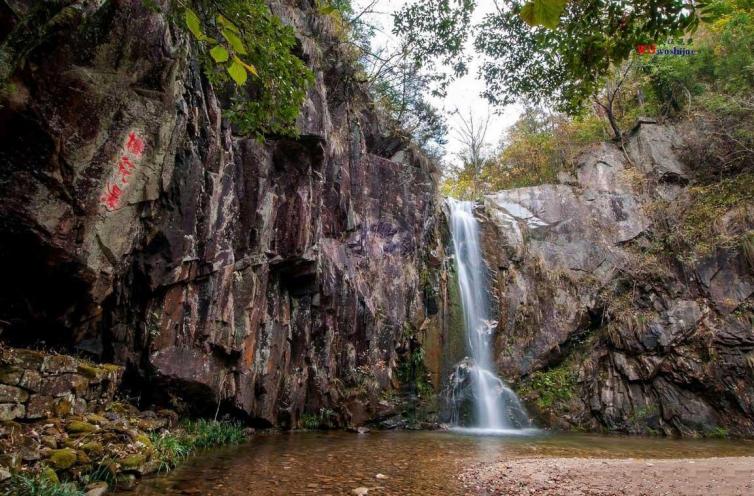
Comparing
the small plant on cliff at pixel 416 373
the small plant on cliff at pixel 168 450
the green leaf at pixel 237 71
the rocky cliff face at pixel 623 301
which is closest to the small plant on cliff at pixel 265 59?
the green leaf at pixel 237 71

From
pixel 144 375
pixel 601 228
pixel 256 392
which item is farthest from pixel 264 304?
pixel 601 228

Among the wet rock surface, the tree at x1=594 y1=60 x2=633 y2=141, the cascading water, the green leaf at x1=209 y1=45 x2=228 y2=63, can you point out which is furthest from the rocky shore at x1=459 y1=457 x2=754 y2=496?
the tree at x1=594 y1=60 x2=633 y2=141

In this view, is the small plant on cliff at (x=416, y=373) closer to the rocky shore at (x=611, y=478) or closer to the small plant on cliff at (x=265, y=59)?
the rocky shore at (x=611, y=478)

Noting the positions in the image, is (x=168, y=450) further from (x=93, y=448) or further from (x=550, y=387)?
(x=550, y=387)

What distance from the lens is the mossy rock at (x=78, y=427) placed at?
4.92 m

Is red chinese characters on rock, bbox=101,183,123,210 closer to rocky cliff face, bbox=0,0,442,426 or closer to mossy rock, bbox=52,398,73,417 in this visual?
rocky cliff face, bbox=0,0,442,426

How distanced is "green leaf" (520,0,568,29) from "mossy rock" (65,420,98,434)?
6.06 m

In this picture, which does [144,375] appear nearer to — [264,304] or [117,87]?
[264,304]

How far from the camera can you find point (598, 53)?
12.2ft

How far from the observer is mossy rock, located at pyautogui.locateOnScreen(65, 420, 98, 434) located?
4.92 m

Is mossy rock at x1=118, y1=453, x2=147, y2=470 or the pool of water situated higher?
mossy rock at x1=118, y1=453, x2=147, y2=470

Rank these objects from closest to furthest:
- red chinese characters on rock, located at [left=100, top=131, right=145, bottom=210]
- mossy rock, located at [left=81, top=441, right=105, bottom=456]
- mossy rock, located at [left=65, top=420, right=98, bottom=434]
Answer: mossy rock, located at [left=81, top=441, right=105, bottom=456]
mossy rock, located at [left=65, top=420, right=98, bottom=434]
red chinese characters on rock, located at [left=100, top=131, right=145, bottom=210]

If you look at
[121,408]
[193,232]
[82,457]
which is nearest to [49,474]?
[82,457]

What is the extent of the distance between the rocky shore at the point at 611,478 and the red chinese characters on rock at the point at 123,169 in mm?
6039
